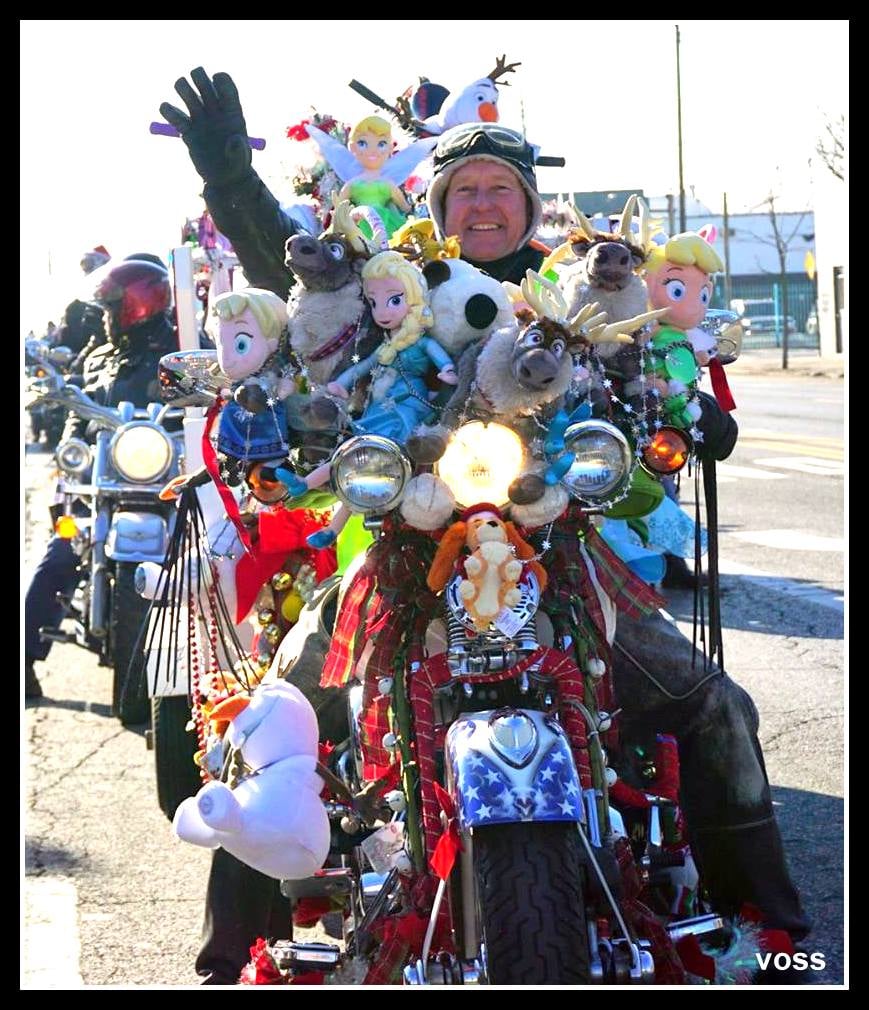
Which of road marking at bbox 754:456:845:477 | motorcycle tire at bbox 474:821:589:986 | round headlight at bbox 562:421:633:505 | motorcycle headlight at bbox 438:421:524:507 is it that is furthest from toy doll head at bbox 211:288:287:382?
road marking at bbox 754:456:845:477

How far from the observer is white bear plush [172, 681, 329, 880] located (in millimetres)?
3867

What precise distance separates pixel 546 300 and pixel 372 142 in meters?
2.92

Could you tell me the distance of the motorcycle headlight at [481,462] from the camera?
3896mm

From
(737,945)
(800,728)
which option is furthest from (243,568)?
(800,728)

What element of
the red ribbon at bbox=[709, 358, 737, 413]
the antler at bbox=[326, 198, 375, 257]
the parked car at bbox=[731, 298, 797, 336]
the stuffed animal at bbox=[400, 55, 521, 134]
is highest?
the parked car at bbox=[731, 298, 797, 336]

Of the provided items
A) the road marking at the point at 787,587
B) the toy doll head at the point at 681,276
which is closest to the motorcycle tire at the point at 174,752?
the toy doll head at the point at 681,276

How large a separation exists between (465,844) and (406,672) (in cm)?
49

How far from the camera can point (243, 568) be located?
5449mm

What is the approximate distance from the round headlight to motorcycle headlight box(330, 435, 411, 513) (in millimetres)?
402

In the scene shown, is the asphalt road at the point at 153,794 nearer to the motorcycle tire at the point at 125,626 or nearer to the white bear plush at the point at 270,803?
the motorcycle tire at the point at 125,626

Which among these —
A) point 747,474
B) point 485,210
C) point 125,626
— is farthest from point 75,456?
point 747,474

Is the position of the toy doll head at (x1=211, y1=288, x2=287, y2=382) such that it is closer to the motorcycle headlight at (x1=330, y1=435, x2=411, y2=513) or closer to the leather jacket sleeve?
the motorcycle headlight at (x1=330, y1=435, x2=411, y2=513)

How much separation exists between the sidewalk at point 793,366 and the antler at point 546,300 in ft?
106

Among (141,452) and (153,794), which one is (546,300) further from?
(141,452)
